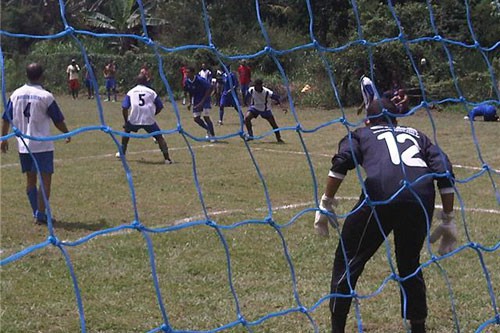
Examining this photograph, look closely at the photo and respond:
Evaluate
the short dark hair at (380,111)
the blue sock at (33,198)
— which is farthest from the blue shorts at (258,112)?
the short dark hair at (380,111)

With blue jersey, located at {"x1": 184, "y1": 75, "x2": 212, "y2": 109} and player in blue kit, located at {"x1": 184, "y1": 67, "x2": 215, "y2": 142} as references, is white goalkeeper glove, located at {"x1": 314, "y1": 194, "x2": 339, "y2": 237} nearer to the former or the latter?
player in blue kit, located at {"x1": 184, "y1": 67, "x2": 215, "y2": 142}

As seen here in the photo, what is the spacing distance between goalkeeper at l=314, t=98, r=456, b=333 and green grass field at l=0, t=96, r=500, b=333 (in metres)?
0.45

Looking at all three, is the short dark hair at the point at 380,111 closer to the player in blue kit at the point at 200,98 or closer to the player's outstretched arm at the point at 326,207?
the player's outstretched arm at the point at 326,207

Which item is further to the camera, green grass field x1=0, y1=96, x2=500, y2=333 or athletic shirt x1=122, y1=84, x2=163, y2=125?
athletic shirt x1=122, y1=84, x2=163, y2=125

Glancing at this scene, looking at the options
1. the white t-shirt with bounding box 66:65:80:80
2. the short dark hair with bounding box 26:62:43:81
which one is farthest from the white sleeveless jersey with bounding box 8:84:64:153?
the white t-shirt with bounding box 66:65:80:80

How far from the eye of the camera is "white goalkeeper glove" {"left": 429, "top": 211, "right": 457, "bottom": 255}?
14.9 feet

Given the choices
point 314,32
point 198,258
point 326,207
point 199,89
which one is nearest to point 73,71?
point 314,32

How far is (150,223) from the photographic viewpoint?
8.09 metres

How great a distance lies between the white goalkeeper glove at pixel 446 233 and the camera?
4.55 metres

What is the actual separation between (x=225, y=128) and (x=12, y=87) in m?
16.2

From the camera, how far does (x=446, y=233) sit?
4566 millimetres

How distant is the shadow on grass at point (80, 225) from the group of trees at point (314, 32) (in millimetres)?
6225

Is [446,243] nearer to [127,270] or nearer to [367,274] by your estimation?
[367,274]

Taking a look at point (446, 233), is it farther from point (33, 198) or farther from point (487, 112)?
point (487, 112)
